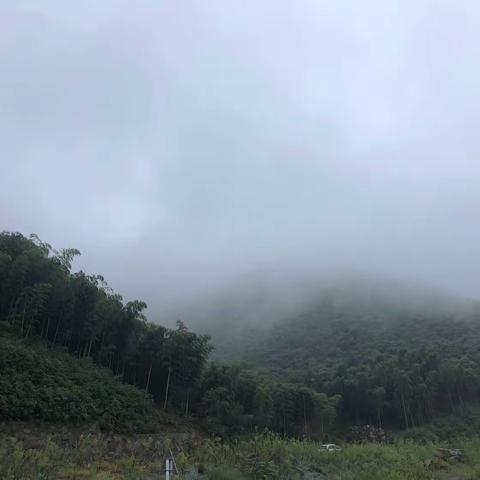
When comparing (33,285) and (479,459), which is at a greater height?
(33,285)

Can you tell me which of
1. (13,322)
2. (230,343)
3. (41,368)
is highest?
(230,343)

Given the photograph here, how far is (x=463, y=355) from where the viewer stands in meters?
74.3

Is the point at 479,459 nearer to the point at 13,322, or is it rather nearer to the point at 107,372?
the point at 107,372

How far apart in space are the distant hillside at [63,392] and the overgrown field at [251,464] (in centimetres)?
1386

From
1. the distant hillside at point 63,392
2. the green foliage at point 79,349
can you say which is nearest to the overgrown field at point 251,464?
the distant hillside at point 63,392

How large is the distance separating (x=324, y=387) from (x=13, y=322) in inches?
1564

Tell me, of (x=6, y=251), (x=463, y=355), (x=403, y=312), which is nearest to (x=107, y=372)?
(x=6, y=251)

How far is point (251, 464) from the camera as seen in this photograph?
14031 mm

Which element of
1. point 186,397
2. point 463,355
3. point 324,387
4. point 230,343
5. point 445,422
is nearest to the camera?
point 186,397

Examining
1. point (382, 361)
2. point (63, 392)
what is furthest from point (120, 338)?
point (382, 361)

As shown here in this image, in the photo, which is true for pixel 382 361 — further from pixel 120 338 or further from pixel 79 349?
pixel 79 349

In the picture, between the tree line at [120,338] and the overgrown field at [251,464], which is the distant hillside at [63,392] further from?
the overgrown field at [251,464]

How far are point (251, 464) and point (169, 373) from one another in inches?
1427

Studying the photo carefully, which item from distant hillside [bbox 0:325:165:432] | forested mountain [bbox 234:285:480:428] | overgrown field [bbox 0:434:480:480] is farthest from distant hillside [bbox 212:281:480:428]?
overgrown field [bbox 0:434:480:480]
